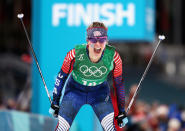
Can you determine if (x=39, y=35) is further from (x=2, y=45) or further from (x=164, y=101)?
(x=2, y=45)

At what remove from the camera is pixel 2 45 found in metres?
18.5

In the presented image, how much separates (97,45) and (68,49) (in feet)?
8.68

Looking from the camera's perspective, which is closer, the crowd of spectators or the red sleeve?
the red sleeve

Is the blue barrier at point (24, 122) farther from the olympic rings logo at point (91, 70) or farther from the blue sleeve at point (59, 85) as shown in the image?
the olympic rings logo at point (91, 70)

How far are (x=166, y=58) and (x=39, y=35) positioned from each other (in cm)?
1347

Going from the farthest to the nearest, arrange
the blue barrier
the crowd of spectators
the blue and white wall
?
the crowd of spectators, the blue and white wall, the blue barrier

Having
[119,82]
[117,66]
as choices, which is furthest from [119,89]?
[117,66]

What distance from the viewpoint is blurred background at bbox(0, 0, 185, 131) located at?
691 centimetres

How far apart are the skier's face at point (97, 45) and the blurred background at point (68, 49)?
111 centimetres

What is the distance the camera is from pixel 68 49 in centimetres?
702

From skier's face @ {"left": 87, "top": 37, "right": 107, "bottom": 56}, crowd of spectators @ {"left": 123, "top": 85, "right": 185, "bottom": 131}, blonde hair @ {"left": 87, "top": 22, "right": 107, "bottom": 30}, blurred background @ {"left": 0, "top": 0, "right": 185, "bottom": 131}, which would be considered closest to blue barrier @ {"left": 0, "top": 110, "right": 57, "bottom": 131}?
blurred background @ {"left": 0, "top": 0, "right": 185, "bottom": 131}

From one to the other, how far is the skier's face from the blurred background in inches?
43.8

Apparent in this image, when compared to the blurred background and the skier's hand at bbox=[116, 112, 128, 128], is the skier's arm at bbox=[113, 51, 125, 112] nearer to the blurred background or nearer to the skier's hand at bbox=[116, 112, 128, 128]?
the skier's hand at bbox=[116, 112, 128, 128]

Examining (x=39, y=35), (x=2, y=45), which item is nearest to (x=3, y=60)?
(x=2, y=45)
